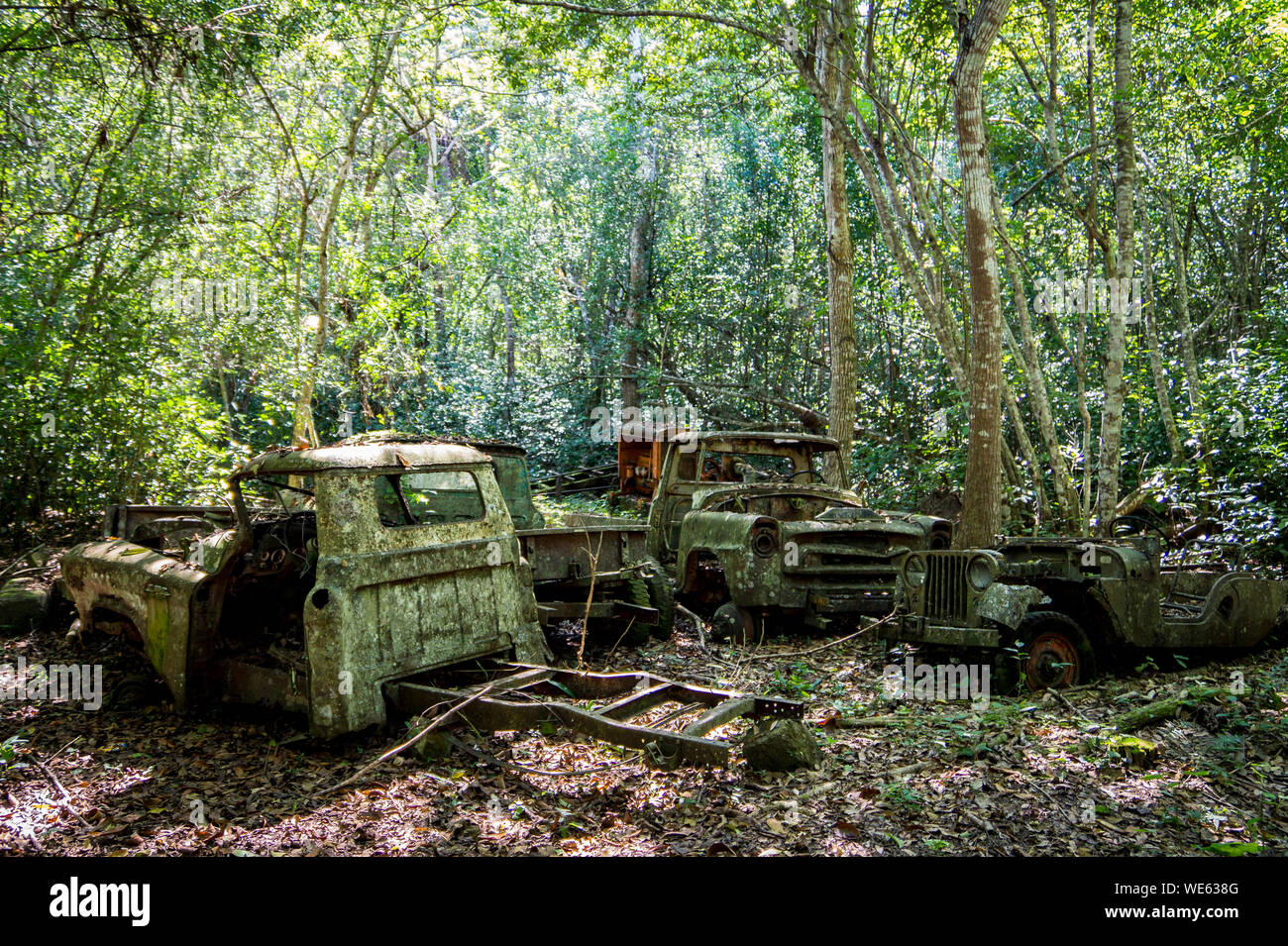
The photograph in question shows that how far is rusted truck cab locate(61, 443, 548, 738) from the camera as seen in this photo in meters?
4.49

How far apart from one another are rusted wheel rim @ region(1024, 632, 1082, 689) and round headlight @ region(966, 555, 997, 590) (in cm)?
51

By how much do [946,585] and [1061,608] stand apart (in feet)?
3.01

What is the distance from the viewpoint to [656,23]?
12.9 m

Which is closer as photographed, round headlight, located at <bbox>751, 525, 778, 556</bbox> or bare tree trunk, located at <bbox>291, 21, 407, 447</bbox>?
round headlight, located at <bbox>751, 525, 778, 556</bbox>

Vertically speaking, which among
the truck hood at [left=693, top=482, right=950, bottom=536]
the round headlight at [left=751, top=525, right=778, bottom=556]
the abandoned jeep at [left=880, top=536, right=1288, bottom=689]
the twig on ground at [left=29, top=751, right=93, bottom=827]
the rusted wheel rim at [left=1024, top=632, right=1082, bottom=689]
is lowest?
the twig on ground at [left=29, top=751, right=93, bottom=827]

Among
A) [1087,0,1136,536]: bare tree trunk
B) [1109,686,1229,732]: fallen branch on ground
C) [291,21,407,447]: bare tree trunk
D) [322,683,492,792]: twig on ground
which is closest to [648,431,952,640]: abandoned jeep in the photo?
[1109,686,1229,732]: fallen branch on ground

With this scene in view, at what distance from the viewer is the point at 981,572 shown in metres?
5.80

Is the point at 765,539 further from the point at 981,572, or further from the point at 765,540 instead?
the point at 981,572

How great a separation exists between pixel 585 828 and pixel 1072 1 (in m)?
12.5

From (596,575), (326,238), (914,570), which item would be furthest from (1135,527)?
(326,238)

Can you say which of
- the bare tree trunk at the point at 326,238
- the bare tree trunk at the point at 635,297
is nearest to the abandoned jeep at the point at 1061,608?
the bare tree trunk at the point at 326,238

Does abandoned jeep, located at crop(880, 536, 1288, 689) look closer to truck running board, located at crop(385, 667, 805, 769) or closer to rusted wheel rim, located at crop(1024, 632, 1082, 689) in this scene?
rusted wheel rim, located at crop(1024, 632, 1082, 689)

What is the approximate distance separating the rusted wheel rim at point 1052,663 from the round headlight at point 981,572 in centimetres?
51
